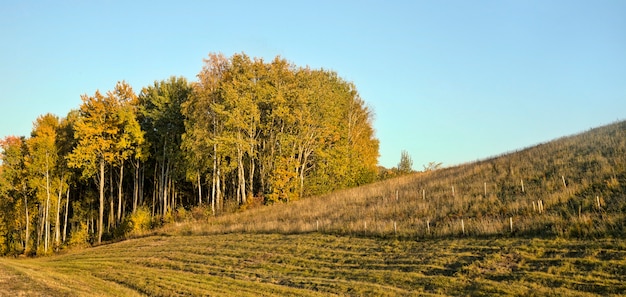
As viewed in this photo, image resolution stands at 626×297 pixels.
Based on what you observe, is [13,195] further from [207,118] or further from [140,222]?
[207,118]

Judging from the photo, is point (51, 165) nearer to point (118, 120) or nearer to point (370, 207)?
point (118, 120)

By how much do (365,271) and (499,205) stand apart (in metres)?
9.80

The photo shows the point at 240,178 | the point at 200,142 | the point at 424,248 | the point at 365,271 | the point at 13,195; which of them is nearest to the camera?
the point at 365,271

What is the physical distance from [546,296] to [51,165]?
4819 centimetres

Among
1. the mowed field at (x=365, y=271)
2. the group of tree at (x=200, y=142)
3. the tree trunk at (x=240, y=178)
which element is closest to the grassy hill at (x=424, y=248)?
the mowed field at (x=365, y=271)

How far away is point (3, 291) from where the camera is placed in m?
13.9

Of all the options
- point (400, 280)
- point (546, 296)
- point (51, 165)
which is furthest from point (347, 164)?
point (546, 296)

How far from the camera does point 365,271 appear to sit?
57.6 feet

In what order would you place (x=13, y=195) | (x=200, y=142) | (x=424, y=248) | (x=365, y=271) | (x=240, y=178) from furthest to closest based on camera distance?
(x=13, y=195), (x=240, y=178), (x=200, y=142), (x=424, y=248), (x=365, y=271)


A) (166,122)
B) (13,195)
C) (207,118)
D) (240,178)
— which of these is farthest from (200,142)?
(13,195)

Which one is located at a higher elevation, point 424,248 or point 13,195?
point 13,195

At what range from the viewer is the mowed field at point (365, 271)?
13555 millimetres

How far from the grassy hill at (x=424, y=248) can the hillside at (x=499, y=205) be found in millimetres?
87

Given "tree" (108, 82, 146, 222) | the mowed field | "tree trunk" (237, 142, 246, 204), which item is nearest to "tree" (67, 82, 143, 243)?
"tree" (108, 82, 146, 222)
